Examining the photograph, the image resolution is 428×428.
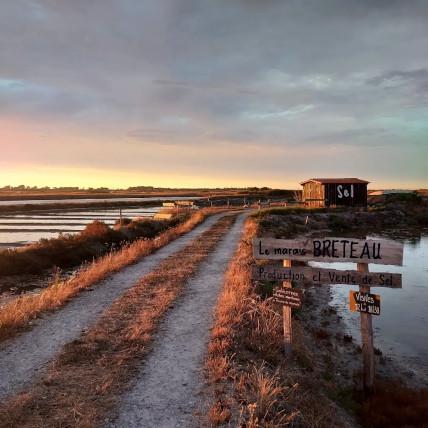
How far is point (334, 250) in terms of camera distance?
26.7 ft

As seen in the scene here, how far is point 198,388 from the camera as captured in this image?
7.07m

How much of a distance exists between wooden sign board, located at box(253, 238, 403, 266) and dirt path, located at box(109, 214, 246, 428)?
2488 mm

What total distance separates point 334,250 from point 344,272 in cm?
49

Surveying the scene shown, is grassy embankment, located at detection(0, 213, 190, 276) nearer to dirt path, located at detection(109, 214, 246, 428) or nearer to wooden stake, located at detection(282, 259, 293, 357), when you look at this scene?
dirt path, located at detection(109, 214, 246, 428)

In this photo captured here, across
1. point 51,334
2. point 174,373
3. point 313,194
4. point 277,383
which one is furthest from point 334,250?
point 313,194

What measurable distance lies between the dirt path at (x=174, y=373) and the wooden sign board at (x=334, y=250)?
2488mm

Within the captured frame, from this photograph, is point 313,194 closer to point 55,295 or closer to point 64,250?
point 64,250

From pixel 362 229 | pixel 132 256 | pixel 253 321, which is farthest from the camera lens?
pixel 362 229

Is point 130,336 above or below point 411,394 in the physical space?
above

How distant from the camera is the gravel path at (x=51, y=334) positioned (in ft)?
24.7

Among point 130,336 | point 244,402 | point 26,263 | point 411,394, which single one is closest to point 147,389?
point 244,402

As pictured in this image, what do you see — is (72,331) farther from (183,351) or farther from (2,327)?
(183,351)

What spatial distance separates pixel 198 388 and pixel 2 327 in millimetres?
5250

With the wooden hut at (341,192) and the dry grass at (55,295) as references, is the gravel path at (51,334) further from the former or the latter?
the wooden hut at (341,192)
